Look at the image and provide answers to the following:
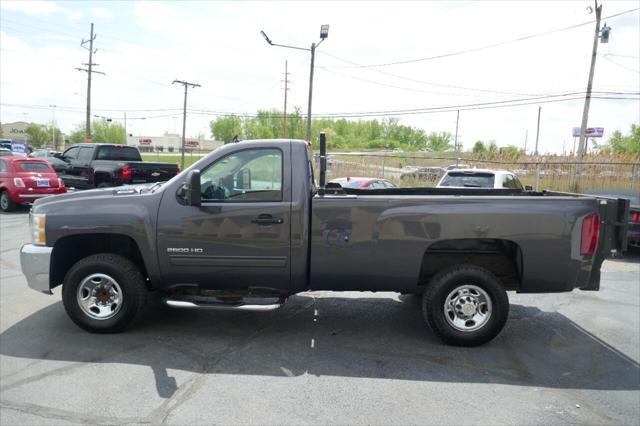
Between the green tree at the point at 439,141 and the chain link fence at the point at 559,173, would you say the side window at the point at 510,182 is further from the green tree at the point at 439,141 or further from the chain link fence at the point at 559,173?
the green tree at the point at 439,141

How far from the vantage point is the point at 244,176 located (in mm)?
4684

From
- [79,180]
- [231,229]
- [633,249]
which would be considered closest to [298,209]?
[231,229]

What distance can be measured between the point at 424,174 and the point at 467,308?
21132mm

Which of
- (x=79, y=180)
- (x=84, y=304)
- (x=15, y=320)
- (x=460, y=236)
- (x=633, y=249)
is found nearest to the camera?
(x=460, y=236)

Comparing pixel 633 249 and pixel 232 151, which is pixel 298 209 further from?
pixel 633 249

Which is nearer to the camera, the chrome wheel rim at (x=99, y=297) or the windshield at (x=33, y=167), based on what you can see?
the chrome wheel rim at (x=99, y=297)

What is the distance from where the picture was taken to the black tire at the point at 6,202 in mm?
13602

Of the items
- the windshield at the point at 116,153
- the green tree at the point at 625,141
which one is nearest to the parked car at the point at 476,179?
the windshield at the point at 116,153

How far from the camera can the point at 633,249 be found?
34.5 ft

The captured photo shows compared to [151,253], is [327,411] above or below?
below

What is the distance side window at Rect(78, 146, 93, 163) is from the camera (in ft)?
51.0

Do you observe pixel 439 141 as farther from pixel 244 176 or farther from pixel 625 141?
pixel 244 176

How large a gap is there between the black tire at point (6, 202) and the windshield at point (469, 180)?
1223 centimetres

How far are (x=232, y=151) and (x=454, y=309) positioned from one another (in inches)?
107
